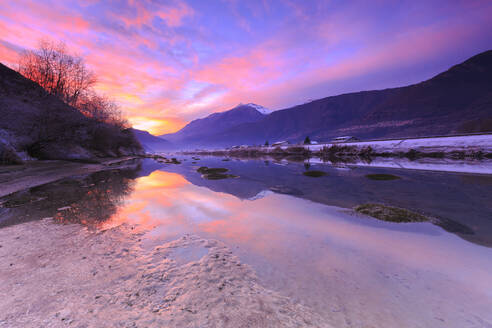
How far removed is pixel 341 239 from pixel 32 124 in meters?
30.7

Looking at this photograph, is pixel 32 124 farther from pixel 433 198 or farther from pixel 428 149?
pixel 428 149

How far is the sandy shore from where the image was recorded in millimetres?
2279

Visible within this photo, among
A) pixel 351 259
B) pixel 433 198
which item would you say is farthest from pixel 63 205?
pixel 433 198

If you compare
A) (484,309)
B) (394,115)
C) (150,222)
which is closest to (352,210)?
(484,309)

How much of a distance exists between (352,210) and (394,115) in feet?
572

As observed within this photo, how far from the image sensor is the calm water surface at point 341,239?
8.93 feet

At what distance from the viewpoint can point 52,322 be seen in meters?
2.13

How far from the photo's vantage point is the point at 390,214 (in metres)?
6.72

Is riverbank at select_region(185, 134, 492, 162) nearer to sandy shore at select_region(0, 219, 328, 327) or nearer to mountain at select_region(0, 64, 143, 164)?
sandy shore at select_region(0, 219, 328, 327)

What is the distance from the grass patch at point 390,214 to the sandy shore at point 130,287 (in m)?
5.80

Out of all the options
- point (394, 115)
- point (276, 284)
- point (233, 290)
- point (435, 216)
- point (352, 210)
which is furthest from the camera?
point (394, 115)

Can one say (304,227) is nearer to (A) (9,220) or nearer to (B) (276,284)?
(B) (276,284)

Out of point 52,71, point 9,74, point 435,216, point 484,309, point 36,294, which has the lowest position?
point 435,216

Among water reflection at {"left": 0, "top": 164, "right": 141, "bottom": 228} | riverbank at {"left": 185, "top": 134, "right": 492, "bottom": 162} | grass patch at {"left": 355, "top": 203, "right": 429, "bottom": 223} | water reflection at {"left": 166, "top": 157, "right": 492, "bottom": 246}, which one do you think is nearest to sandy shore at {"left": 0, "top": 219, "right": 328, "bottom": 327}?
water reflection at {"left": 0, "top": 164, "right": 141, "bottom": 228}
